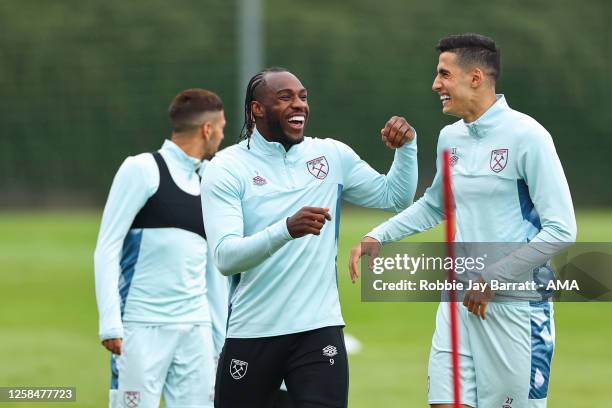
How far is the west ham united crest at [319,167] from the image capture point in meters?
5.79

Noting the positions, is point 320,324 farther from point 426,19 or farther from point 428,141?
point 426,19

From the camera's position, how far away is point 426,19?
42406 mm

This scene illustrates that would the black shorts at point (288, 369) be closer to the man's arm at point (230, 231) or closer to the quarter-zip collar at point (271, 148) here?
the man's arm at point (230, 231)

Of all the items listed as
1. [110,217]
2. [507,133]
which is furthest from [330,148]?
[110,217]

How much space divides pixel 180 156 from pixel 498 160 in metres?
2.26

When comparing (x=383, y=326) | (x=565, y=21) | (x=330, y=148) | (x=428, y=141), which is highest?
(x=565, y=21)

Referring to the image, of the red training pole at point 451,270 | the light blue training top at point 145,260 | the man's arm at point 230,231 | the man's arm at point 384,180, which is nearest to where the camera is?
the red training pole at point 451,270

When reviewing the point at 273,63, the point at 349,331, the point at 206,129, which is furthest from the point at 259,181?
the point at 273,63

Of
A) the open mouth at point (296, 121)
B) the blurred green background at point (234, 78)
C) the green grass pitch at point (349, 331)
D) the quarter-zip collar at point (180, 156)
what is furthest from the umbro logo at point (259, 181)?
the blurred green background at point (234, 78)

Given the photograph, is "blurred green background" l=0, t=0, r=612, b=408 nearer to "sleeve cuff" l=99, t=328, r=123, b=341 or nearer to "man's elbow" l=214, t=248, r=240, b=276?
"sleeve cuff" l=99, t=328, r=123, b=341

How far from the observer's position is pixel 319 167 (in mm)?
5809

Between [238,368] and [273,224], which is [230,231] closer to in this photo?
[273,224]

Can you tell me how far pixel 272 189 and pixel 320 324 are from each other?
631mm

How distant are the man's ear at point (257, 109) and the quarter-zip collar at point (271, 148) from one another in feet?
0.26
